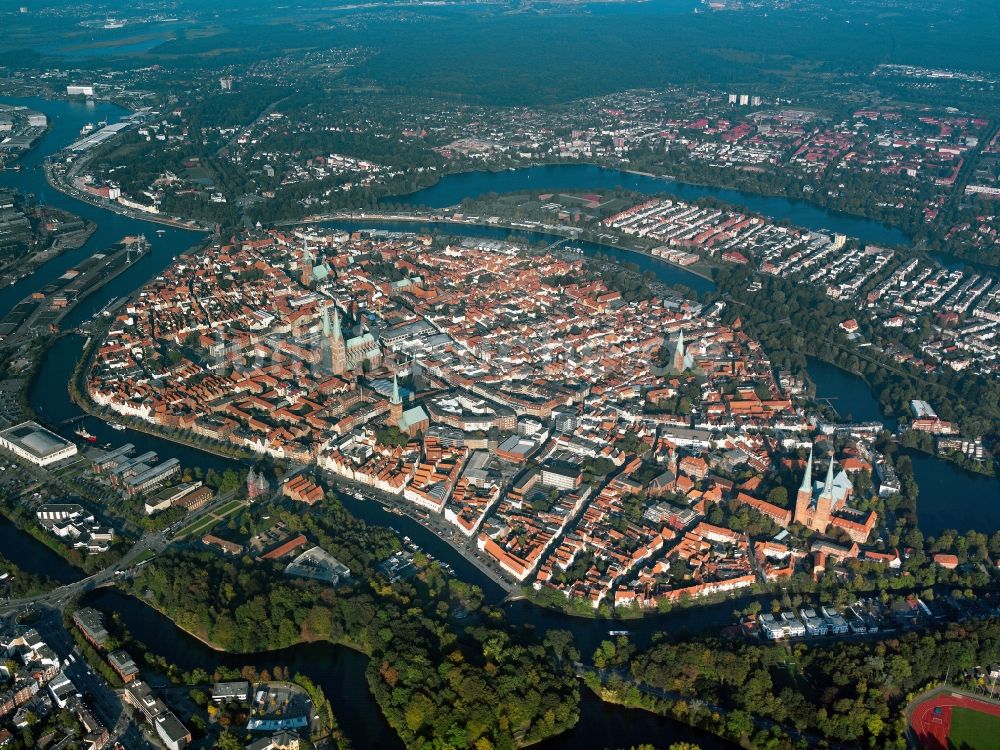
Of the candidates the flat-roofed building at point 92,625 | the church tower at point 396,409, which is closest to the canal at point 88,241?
the church tower at point 396,409

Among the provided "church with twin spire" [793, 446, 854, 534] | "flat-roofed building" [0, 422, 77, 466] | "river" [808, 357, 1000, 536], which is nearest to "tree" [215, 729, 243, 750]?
"flat-roofed building" [0, 422, 77, 466]

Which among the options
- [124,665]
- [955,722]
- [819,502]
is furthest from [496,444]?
[955,722]

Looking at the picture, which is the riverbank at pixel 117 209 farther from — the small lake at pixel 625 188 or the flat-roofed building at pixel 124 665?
the flat-roofed building at pixel 124 665

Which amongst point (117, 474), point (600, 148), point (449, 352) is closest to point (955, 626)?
point (449, 352)

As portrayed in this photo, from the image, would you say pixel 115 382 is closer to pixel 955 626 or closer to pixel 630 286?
pixel 630 286

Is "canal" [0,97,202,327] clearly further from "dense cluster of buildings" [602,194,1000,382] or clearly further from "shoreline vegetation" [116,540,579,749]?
"dense cluster of buildings" [602,194,1000,382]
